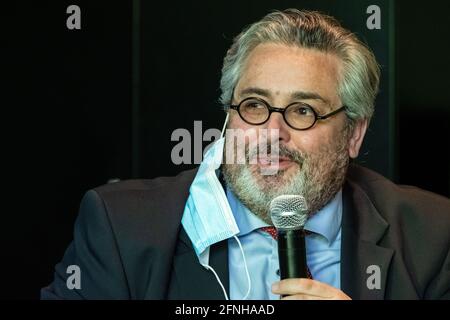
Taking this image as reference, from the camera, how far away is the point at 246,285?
1.91 meters

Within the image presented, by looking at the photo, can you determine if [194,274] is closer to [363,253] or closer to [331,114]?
[363,253]

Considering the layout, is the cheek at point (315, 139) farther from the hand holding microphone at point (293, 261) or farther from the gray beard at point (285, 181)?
the hand holding microphone at point (293, 261)

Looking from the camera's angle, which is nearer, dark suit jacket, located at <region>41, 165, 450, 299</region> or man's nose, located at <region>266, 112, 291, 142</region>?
dark suit jacket, located at <region>41, 165, 450, 299</region>

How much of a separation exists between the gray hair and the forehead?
21 mm

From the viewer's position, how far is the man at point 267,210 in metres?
1.85

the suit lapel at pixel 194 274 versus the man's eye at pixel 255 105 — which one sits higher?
the man's eye at pixel 255 105

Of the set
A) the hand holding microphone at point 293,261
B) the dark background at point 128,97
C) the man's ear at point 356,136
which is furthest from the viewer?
the dark background at point 128,97

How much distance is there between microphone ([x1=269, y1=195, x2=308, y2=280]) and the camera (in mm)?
1447

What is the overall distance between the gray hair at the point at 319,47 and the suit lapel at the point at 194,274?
48cm

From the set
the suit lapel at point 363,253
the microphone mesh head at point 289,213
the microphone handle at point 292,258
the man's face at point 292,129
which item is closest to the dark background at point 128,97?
the man's face at point 292,129

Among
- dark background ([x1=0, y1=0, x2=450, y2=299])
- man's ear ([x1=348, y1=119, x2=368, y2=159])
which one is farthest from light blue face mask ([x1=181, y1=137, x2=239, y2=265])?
dark background ([x1=0, y1=0, x2=450, y2=299])

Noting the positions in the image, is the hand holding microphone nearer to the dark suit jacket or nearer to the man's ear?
the dark suit jacket
